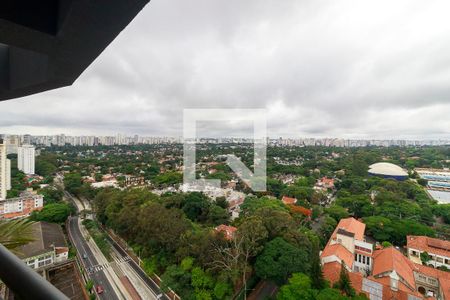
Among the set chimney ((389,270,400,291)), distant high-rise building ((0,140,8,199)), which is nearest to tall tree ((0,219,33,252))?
chimney ((389,270,400,291))

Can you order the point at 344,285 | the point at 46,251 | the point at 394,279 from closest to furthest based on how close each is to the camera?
1. the point at 344,285
2. the point at 394,279
3. the point at 46,251

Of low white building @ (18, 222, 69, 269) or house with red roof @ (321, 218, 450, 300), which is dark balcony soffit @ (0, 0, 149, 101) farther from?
low white building @ (18, 222, 69, 269)

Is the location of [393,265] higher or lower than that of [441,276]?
higher

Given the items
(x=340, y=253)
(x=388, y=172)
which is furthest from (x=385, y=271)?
(x=388, y=172)

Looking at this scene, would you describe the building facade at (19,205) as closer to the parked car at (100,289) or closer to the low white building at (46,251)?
the low white building at (46,251)

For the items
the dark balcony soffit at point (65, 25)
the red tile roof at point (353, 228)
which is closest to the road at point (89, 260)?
the dark balcony soffit at point (65, 25)

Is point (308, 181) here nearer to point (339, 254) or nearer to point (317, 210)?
point (317, 210)

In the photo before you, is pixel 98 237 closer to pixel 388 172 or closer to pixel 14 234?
pixel 14 234
